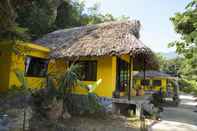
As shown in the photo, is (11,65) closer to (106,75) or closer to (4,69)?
(4,69)

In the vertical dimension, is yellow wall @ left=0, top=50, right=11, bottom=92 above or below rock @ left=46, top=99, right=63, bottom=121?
above

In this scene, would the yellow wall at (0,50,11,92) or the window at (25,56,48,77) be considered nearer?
the yellow wall at (0,50,11,92)

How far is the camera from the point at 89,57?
13.3 meters

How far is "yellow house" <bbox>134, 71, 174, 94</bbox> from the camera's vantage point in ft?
84.7

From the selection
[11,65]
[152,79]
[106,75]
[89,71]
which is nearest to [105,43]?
[106,75]

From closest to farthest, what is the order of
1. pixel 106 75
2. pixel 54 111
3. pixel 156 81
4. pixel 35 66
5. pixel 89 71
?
pixel 54 111 → pixel 106 75 → pixel 89 71 → pixel 35 66 → pixel 156 81

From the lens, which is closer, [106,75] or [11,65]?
[106,75]

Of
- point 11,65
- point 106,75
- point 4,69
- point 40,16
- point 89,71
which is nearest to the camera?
point 106,75

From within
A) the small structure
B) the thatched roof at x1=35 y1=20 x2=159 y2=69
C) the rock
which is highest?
the thatched roof at x1=35 y1=20 x2=159 y2=69

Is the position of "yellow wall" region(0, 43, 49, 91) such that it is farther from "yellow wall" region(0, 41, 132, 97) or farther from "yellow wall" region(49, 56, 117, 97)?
"yellow wall" region(49, 56, 117, 97)

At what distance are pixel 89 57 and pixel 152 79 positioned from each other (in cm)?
2143

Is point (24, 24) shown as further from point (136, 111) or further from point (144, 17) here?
point (136, 111)

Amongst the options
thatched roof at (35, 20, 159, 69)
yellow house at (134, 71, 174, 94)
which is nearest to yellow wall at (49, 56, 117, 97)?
thatched roof at (35, 20, 159, 69)

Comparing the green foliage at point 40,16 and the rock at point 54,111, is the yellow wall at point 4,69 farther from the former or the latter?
the rock at point 54,111
